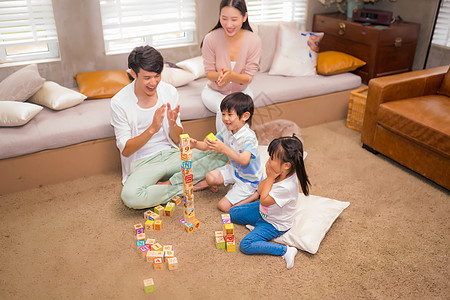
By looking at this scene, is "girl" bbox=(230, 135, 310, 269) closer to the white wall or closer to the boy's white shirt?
the boy's white shirt

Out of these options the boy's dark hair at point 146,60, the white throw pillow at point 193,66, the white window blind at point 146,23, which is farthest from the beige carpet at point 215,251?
the white window blind at point 146,23

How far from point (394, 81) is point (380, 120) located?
11.8 inches

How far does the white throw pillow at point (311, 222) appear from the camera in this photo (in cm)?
201

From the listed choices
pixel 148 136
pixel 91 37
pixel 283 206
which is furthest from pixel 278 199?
pixel 91 37

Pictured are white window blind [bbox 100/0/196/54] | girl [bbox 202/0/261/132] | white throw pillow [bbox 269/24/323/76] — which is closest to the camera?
girl [bbox 202/0/261/132]

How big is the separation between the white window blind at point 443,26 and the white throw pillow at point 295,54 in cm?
105

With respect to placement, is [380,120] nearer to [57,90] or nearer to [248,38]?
[248,38]

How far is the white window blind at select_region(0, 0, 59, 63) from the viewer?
116 inches

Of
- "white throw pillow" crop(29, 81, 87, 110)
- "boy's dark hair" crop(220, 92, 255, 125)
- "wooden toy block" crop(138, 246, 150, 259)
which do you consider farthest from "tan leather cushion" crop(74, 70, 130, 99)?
"wooden toy block" crop(138, 246, 150, 259)

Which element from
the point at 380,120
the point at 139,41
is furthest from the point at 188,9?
the point at 380,120

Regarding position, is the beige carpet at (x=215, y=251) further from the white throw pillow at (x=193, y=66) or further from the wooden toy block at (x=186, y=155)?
the white throw pillow at (x=193, y=66)

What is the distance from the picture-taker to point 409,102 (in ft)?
9.01

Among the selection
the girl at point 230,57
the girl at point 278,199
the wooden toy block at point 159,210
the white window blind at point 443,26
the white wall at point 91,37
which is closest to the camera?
the girl at point 278,199

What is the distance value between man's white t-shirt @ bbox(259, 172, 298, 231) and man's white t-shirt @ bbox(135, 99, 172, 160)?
2.73 ft
